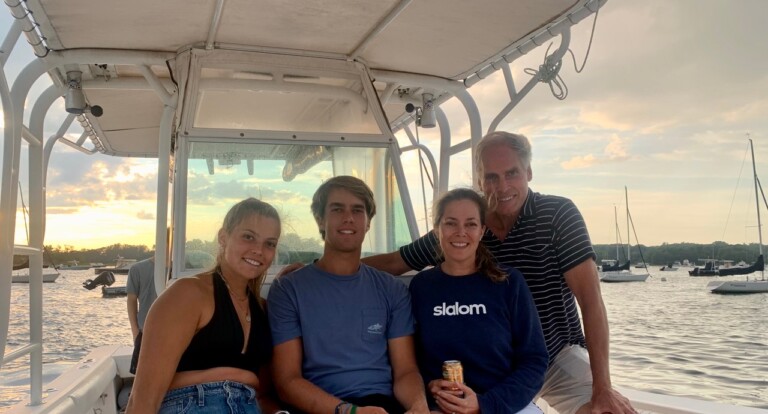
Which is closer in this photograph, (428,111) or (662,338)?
(428,111)

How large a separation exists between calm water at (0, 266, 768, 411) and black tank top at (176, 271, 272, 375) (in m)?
3.12

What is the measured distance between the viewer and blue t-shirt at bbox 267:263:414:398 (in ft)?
7.74

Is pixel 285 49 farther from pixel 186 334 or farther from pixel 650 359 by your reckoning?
pixel 650 359

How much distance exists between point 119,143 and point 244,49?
9.92 ft

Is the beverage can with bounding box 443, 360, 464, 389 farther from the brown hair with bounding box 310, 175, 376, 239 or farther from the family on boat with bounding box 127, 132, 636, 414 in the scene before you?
the brown hair with bounding box 310, 175, 376, 239

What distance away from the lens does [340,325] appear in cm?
240

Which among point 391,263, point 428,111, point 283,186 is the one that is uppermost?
point 428,111

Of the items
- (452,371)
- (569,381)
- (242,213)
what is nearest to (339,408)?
(452,371)

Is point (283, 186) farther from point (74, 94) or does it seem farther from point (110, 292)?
point (110, 292)

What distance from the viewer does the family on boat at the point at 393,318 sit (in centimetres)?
215

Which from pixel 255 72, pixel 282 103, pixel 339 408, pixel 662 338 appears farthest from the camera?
pixel 662 338

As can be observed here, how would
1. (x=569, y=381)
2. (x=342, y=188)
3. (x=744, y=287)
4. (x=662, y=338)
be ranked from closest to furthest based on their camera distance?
(x=342, y=188) < (x=569, y=381) < (x=662, y=338) < (x=744, y=287)

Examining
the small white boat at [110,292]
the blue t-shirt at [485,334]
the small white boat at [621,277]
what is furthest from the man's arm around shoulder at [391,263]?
the small white boat at [621,277]

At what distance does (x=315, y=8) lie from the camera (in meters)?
3.00
